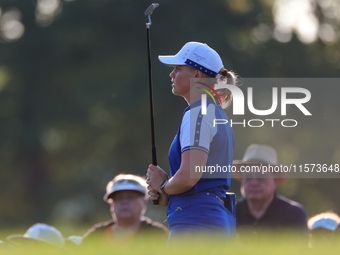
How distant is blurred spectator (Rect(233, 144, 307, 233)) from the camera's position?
252 inches

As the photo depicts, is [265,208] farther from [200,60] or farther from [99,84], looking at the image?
[99,84]

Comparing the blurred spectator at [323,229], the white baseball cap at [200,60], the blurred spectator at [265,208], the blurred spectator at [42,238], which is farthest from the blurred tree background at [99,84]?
the white baseball cap at [200,60]

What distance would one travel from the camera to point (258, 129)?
19469 millimetres

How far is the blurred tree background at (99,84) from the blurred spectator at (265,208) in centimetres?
1269

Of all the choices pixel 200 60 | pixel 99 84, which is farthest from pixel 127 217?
pixel 99 84

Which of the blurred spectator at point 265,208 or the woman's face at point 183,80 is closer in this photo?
the woman's face at point 183,80

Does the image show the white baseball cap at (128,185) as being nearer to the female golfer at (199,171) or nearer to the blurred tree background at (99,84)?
the female golfer at (199,171)

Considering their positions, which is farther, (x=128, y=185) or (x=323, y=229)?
(x=128, y=185)

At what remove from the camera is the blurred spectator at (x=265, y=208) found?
639 centimetres

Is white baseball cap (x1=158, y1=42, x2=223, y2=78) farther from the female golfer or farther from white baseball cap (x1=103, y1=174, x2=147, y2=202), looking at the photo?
white baseball cap (x1=103, y1=174, x2=147, y2=202)

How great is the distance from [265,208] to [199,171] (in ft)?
11.0

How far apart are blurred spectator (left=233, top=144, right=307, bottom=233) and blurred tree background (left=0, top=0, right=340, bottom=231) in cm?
1269

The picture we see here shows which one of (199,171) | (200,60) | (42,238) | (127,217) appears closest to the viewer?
(199,171)

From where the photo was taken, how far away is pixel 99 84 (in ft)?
66.6
